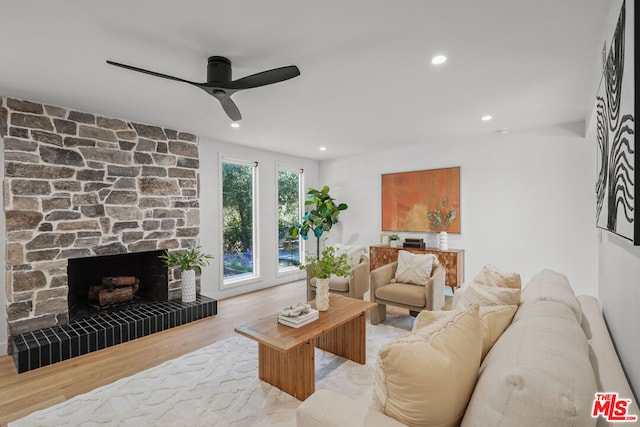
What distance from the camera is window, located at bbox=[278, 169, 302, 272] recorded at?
19.3 feet

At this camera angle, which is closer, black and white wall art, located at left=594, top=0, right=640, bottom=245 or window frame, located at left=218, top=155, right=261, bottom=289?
black and white wall art, located at left=594, top=0, right=640, bottom=245

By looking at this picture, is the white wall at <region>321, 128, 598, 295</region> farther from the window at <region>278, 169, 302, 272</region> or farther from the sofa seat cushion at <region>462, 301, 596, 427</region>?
the sofa seat cushion at <region>462, 301, 596, 427</region>

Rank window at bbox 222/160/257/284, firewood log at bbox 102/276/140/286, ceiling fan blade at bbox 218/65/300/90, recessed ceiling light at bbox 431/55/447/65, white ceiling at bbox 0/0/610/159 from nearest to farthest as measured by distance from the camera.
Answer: white ceiling at bbox 0/0/610/159 < ceiling fan blade at bbox 218/65/300/90 < recessed ceiling light at bbox 431/55/447/65 < firewood log at bbox 102/276/140/286 < window at bbox 222/160/257/284

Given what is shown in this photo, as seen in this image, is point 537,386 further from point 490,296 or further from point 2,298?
point 2,298

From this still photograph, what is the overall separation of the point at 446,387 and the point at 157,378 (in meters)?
2.49

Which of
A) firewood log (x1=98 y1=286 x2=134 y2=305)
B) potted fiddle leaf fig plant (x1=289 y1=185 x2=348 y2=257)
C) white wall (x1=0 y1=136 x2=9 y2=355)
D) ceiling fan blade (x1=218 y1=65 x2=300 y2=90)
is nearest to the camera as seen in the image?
ceiling fan blade (x1=218 y1=65 x2=300 y2=90)

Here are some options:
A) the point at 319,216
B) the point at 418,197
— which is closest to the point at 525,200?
the point at 418,197

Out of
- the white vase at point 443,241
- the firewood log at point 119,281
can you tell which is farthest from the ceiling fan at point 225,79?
the white vase at point 443,241

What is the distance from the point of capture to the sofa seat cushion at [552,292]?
1646 millimetres

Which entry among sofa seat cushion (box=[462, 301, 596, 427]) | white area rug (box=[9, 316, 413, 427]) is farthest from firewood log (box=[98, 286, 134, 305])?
sofa seat cushion (box=[462, 301, 596, 427])

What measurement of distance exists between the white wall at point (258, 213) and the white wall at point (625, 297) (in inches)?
165

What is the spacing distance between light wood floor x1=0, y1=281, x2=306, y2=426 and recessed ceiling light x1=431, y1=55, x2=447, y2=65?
3.34 m

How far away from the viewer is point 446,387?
1.03m

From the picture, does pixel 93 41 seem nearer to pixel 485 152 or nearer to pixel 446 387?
pixel 446 387
